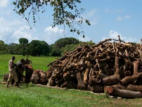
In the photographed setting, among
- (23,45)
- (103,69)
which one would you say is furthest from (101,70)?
(23,45)

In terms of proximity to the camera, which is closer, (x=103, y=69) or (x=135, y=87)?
(x=135, y=87)

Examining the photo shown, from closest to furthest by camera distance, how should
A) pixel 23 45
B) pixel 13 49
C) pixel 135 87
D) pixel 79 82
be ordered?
pixel 135 87 → pixel 79 82 → pixel 23 45 → pixel 13 49

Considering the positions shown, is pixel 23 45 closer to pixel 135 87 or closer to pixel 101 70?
pixel 101 70

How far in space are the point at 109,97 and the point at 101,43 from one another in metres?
4.95

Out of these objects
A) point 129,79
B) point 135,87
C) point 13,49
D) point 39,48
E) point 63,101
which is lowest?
point 63,101

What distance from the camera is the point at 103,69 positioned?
15375 mm

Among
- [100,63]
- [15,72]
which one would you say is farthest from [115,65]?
[15,72]

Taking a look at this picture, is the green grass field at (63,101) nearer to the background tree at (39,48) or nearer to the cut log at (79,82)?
the cut log at (79,82)

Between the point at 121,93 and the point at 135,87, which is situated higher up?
the point at 135,87

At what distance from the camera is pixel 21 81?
1848cm

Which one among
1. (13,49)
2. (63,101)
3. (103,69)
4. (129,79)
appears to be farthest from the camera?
(13,49)

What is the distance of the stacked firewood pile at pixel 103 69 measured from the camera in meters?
14.2

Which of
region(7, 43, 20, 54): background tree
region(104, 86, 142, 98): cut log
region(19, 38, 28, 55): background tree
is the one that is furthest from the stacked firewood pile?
region(7, 43, 20, 54): background tree

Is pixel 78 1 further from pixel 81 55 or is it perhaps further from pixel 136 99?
pixel 136 99
